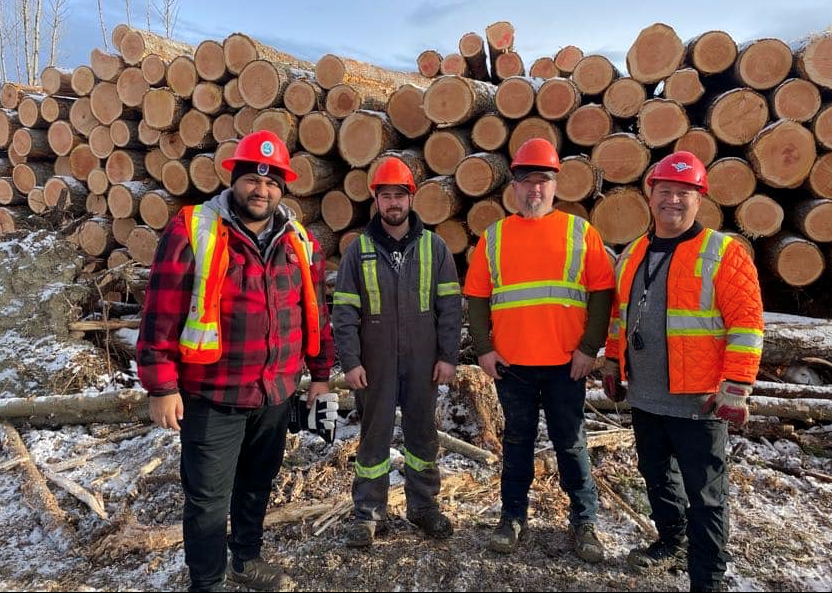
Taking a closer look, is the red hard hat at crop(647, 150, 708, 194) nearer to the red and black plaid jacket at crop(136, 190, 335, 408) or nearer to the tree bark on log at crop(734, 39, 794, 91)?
the red and black plaid jacket at crop(136, 190, 335, 408)

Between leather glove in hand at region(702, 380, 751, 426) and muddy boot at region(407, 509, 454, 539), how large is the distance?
5.20 feet

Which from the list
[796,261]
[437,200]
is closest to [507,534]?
[437,200]

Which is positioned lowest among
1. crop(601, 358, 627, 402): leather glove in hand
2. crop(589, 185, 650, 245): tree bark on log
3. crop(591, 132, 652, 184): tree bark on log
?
crop(601, 358, 627, 402): leather glove in hand

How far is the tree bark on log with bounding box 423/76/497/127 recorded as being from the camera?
5.08 metres

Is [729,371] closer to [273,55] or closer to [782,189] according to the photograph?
[782,189]

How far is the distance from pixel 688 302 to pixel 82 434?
462 cm

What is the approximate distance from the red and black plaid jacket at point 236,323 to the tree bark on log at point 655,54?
403 centimetres

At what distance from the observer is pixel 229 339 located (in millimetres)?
2408

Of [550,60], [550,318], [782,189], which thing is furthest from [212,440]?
[550,60]

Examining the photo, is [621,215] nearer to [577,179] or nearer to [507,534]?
[577,179]

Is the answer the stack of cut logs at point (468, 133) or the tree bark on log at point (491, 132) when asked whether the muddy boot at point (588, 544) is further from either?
the tree bark on log at point (491, 132)

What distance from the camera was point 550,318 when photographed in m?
2.84

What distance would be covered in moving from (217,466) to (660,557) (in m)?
2.27

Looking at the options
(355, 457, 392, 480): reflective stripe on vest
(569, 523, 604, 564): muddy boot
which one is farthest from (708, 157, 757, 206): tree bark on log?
(355, 457, 392, 480): reflective stripe on vest
